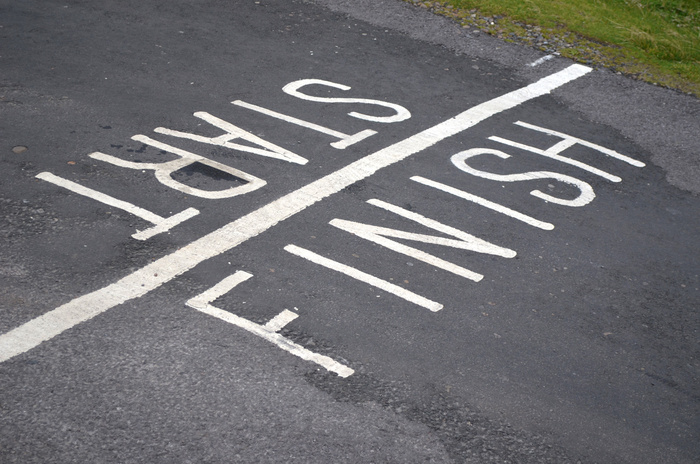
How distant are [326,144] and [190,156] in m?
1.39

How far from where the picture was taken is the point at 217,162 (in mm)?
6844

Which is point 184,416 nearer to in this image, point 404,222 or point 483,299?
point 483,299

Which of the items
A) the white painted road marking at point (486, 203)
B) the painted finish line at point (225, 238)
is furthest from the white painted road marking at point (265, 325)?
the white painted road marking at point (486, 203)

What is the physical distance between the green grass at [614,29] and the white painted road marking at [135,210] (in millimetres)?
6609

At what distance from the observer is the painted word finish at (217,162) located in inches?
235

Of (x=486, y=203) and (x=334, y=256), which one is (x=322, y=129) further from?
(x=334, y=256)

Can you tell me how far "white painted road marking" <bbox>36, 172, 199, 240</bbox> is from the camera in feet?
18.7

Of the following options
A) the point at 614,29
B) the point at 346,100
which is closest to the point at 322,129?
the point at 346,100

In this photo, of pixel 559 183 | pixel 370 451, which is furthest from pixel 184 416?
pixel 559 183

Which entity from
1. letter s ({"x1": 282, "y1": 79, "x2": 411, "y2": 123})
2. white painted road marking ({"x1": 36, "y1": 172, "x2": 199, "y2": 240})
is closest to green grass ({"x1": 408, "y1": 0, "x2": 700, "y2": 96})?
letter s ({"x1": 282, "y1": 79, "x2": 411, "y2": 123})

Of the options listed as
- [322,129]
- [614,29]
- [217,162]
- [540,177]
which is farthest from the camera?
[614,29]

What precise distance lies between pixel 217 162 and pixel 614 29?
7290mm

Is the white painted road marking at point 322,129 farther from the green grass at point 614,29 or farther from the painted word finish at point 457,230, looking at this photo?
→ the green grass at point 614,29

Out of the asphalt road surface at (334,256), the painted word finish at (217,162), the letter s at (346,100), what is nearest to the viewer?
the asphalt road surface at (334,256)
